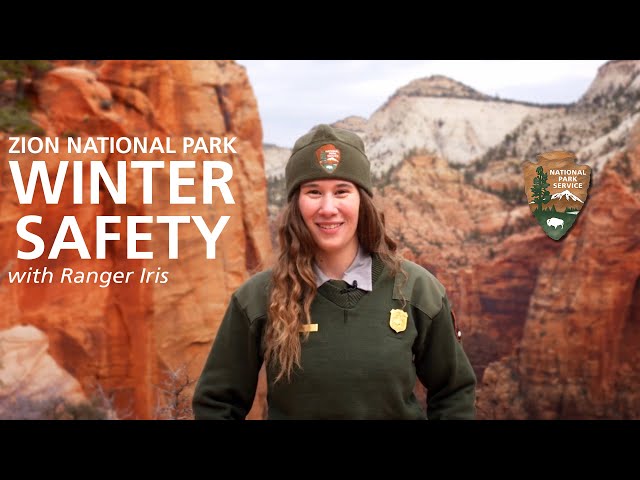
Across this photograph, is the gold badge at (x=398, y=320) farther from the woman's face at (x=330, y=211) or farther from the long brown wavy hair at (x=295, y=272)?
the woman's face at (x=330, y=211)

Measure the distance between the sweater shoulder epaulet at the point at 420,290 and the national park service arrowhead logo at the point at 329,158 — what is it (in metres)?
0.36

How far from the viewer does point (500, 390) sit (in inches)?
859

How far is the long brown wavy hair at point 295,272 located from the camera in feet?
6.51

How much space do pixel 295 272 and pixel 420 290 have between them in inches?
14.4

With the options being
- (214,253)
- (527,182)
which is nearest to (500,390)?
(527,182)

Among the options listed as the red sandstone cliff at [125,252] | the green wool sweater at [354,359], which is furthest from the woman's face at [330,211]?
the red sandstone cliff at [125,252]

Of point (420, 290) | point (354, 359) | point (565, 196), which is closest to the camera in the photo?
point (354, 359)

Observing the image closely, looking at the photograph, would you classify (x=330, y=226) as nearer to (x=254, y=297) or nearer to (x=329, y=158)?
(x=329, y=158)

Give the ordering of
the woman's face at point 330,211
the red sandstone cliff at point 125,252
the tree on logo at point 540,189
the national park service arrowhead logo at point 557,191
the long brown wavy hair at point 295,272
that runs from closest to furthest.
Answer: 1. the long brown wavy hair at point 295,272
2. the woman's face at point 330,211
3. the red sandstone cliff at point 125,252
4. the tree on logo at point 540,189
5. the national park service arrowhead logo at point 557,191

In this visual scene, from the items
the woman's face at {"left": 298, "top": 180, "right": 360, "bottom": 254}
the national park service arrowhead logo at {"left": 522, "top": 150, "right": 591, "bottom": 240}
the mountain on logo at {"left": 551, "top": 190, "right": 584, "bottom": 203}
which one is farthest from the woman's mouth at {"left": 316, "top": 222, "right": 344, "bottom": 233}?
the mountain on logo at {"left": 551, "top": 190, "right": 584, "bottom": 203}

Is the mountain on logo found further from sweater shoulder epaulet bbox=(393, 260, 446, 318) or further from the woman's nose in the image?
the woman's nose

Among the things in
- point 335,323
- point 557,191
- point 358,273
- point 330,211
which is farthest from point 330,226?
point 557,191

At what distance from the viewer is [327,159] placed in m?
2.10

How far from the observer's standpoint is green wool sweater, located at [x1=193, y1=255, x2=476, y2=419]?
79.1 inches
